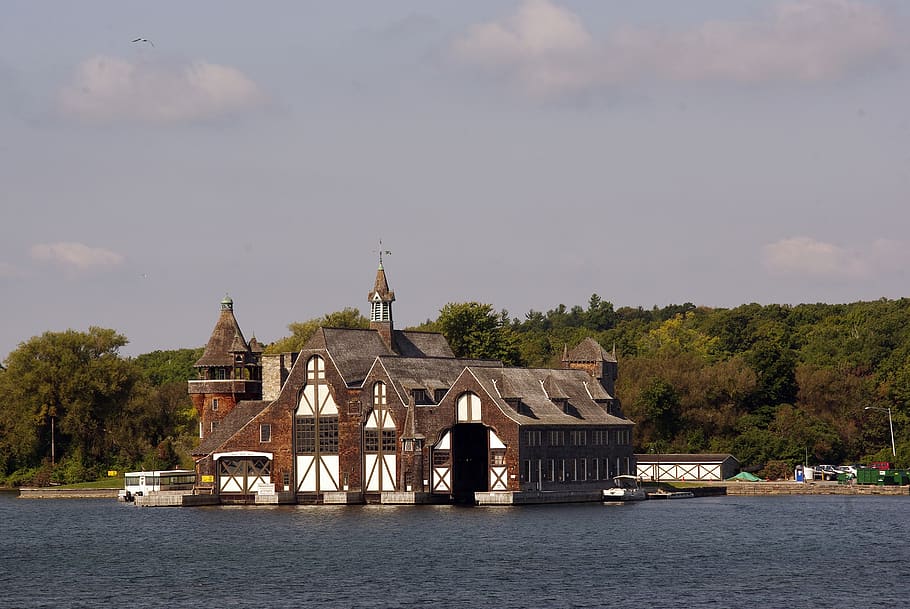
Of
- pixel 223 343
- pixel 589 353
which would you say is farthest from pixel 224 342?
pixel 589 353

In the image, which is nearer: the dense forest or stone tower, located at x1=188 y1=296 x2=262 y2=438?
stone tower, located at x1=188 y1=296 x2=262 y2=438

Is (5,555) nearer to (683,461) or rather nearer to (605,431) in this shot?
(605,431)

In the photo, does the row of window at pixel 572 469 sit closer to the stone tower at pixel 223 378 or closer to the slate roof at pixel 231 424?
the slate roof at pixel 231 424

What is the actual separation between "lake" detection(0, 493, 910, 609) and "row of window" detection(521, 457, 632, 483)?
2773 mm

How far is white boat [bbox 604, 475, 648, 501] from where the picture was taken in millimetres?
113438

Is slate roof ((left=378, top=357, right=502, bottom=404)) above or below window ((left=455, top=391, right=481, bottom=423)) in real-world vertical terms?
above

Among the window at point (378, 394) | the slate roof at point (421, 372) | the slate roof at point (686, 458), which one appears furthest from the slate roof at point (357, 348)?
the slate roof at point (686, 458)

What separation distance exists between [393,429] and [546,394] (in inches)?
469

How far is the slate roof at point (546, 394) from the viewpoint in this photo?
346 ft

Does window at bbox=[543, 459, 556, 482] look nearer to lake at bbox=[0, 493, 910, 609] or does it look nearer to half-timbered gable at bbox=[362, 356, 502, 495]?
lake at bbox=[0, 493, 910, 609]

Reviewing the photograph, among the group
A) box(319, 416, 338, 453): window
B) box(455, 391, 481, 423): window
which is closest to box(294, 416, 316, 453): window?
box(319, 416, 338, 453): window

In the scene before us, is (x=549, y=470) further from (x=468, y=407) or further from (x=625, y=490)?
(x=625, y=490)

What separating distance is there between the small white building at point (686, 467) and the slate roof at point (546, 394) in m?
15.2

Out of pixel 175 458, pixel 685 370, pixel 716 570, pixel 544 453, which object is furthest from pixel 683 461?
pixel 716 570
